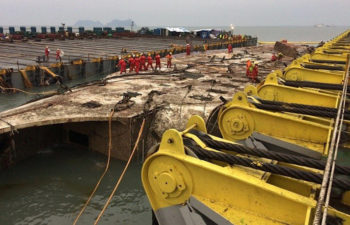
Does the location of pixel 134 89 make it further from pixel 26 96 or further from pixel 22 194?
pixel 26 96

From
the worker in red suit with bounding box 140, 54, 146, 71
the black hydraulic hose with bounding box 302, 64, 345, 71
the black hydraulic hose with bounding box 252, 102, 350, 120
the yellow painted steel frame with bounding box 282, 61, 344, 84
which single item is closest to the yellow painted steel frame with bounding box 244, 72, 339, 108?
the black hydraulic hose with bounding box 252, 102, 350, 120

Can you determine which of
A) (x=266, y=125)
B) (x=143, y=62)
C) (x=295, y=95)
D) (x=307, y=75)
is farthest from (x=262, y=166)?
(x=143, y=62)

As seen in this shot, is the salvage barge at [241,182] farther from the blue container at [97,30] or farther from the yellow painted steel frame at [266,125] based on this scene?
the blue container at [97,30]

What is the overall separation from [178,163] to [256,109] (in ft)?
7.44

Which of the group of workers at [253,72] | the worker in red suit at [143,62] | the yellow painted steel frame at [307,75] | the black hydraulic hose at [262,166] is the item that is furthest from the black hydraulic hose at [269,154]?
the worker in red suit at [143,62]

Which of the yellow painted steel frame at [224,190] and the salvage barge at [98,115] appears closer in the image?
the yellow painted steel frame at [224,190]

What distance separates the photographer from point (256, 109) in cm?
529

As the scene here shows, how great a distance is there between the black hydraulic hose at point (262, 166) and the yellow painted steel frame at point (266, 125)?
1.65 metres

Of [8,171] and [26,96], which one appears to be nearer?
[8,171]

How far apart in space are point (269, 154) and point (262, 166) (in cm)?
23

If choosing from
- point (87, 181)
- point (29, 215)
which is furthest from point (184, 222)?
point (87, 181)

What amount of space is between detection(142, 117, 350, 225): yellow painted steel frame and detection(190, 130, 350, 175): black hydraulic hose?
1.11ft

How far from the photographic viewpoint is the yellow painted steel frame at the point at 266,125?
527cm

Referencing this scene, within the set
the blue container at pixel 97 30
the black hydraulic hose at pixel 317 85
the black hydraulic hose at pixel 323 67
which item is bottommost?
the black hydraulic hose at pixel 317 85
